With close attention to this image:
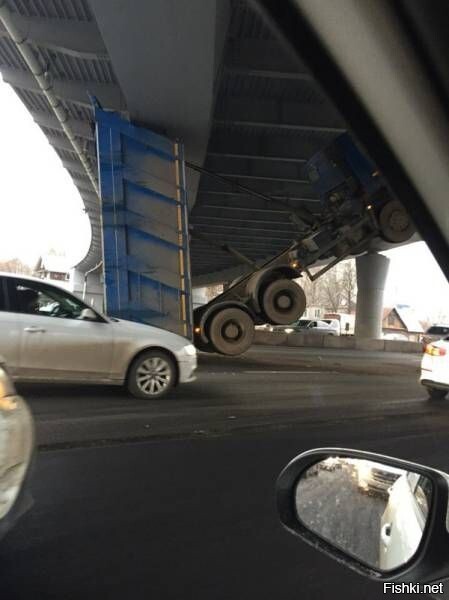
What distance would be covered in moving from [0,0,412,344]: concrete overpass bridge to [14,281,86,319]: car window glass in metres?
3.90

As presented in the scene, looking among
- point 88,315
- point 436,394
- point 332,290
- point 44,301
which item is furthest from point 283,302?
point 332,290

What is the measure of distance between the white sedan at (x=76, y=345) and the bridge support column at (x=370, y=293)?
23.7 meters

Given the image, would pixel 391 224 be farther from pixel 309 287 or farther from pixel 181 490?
pixel 309 287

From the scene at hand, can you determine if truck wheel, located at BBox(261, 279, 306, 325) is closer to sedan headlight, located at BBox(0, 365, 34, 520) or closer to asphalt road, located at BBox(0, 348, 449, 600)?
asphalt road, located at BBox(0, 348, 449, 600)

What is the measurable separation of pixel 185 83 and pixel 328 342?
18410 mm

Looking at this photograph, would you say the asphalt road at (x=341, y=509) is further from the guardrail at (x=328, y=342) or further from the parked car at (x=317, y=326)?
the parked car at (x=317, y=326)

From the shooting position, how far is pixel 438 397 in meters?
10.3

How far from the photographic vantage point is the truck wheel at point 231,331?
41.3ft

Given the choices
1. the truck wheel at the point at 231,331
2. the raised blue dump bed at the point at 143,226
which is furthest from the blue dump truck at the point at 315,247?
the raised blue dump bed at the point at 143,226

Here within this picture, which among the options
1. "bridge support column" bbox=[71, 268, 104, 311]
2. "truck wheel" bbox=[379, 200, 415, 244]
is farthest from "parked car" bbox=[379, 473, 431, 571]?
"bridge support column" bbox=[71, 268, 104, 311]

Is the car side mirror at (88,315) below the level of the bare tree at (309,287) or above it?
below

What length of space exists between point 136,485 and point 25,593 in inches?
67.4

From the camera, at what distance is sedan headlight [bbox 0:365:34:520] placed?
246cm

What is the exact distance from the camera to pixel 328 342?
26172 mm
